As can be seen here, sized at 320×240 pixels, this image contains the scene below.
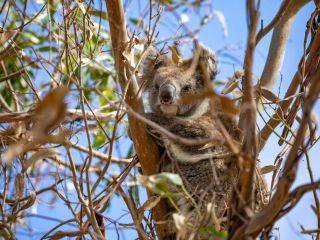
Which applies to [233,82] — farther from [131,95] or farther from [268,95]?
[131,95]

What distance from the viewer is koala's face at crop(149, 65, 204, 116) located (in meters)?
3.93

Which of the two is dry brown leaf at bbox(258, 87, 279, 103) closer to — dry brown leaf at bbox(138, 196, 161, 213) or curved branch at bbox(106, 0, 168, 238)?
curved branch at bbox(106, 0, 168, 238)

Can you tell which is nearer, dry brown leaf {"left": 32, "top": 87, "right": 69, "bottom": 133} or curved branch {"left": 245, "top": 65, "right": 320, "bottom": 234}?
dry brown leaf {"left": 32, "top": 87, "right": 69, "bottom": 133}

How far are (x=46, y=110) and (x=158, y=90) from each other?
2841 millimetres

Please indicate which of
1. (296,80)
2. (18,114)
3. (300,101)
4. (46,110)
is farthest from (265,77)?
(46,110)

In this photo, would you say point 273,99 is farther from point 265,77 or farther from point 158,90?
point 158,90

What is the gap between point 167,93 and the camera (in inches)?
153

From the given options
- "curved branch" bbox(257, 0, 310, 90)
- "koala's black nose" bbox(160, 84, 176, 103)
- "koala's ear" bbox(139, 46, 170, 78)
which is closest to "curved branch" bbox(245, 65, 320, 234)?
"curved branch" bbox(257, 0, 310, 90)

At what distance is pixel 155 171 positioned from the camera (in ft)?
9.73

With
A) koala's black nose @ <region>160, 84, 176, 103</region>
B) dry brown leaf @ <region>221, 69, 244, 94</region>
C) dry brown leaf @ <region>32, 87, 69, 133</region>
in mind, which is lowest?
dry brown leaf @ <region>32, 87, 69, 133</region>

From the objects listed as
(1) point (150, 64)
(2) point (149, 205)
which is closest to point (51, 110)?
(2) point (149, 205)

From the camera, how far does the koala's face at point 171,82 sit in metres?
3.93

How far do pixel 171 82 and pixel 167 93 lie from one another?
152 millimetres

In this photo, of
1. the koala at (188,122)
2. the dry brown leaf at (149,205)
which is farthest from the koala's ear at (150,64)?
the dry brown leaf at (149,205)
